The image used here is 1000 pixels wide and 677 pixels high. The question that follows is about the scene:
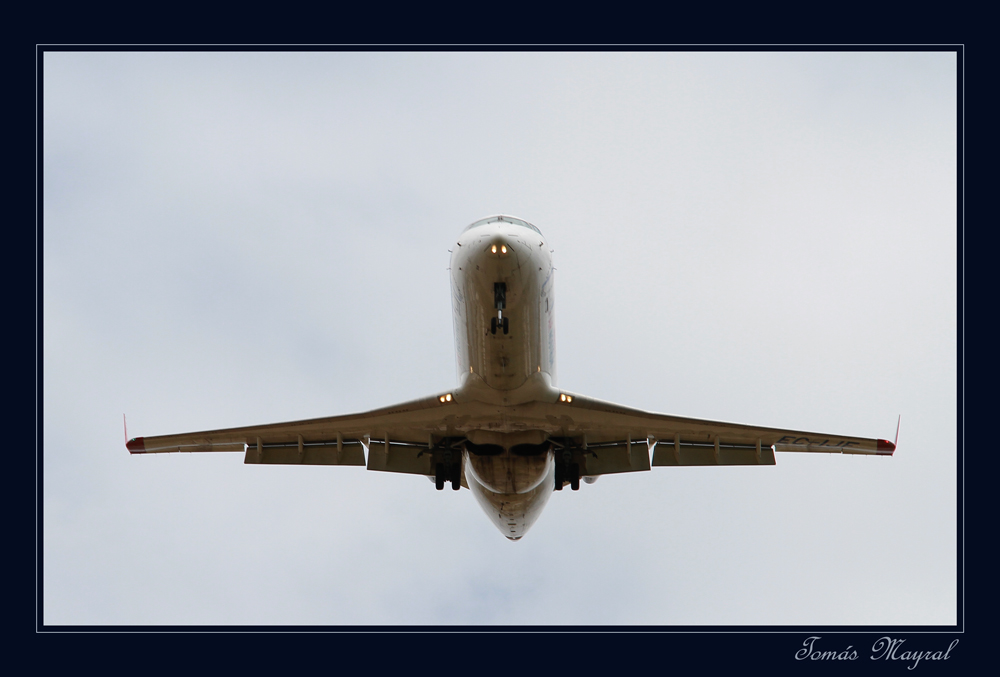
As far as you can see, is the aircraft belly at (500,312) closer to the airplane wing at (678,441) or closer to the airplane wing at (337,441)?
the airplane wing at (678,441)

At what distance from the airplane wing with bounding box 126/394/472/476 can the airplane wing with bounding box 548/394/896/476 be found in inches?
157

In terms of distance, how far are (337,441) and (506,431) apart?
5.44 metres

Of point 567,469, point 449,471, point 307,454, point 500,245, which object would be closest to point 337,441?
point 307,454

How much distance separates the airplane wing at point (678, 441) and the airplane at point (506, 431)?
3 cm

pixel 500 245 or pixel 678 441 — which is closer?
pixel 500 245

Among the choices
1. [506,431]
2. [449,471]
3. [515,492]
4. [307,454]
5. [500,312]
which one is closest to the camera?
[500,312]

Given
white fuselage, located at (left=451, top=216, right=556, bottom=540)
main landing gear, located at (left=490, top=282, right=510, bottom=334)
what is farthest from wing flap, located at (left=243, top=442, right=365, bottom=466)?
main landing gear, located at (left=490, top=282, right=510, bottom=334)

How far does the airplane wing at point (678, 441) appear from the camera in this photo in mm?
26766

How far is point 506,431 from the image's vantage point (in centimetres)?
2591

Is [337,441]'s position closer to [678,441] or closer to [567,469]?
[567,469]

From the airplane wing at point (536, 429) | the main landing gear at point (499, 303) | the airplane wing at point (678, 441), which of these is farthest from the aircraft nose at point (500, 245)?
the airplane wing at point (678, 441)

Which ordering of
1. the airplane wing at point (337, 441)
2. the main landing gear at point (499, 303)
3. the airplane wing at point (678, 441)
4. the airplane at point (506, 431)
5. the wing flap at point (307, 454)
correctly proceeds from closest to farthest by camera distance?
the main landing gear at point (499, 303)
the airplane at point (506, 431)
the airplane wing at point (678, 441)
the airplane wing at point (337, 441)
the wing flap at point (307, 454)

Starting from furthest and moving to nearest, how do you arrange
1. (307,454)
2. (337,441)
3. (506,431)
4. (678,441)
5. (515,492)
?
(307,454), (337,441), (678,441), (515,492), (506,431)
